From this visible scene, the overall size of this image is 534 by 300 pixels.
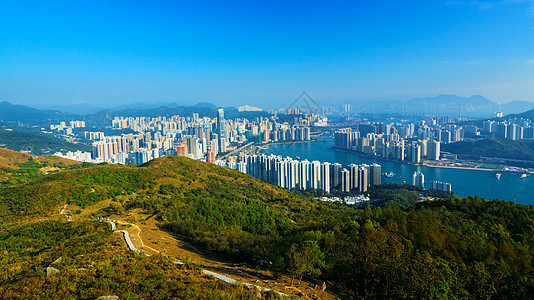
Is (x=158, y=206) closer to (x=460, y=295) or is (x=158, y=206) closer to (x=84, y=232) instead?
(x=84, y=232)

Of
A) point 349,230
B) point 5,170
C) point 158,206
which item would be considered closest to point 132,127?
point 5,170

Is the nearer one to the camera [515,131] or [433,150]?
[433,150]

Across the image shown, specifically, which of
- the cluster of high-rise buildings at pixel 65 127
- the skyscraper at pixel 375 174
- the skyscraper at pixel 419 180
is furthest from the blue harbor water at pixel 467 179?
the cluster of high-rise buildings at pixel 65 127

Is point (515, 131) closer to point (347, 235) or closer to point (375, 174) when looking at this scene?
point (375, 174)

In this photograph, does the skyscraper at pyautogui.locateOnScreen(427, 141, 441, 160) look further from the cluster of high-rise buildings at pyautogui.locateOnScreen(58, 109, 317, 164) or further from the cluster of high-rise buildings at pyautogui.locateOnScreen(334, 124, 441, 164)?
the cluster of high-rise buildings at pyautogui.locateOnScreen(58, 109, 317, 164)

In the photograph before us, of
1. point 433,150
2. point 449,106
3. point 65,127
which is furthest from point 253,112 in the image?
point 449,106

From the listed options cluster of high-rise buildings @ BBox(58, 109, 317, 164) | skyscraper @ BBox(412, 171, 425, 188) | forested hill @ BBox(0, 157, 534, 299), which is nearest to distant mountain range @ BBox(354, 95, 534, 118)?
cluster of high-rise buildings @ BBox(58, 109, 317, 164)

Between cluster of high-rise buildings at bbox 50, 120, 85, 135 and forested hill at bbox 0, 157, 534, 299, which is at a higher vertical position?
cluster of high-rise buildings at bbox 50, 120, 85, 135
